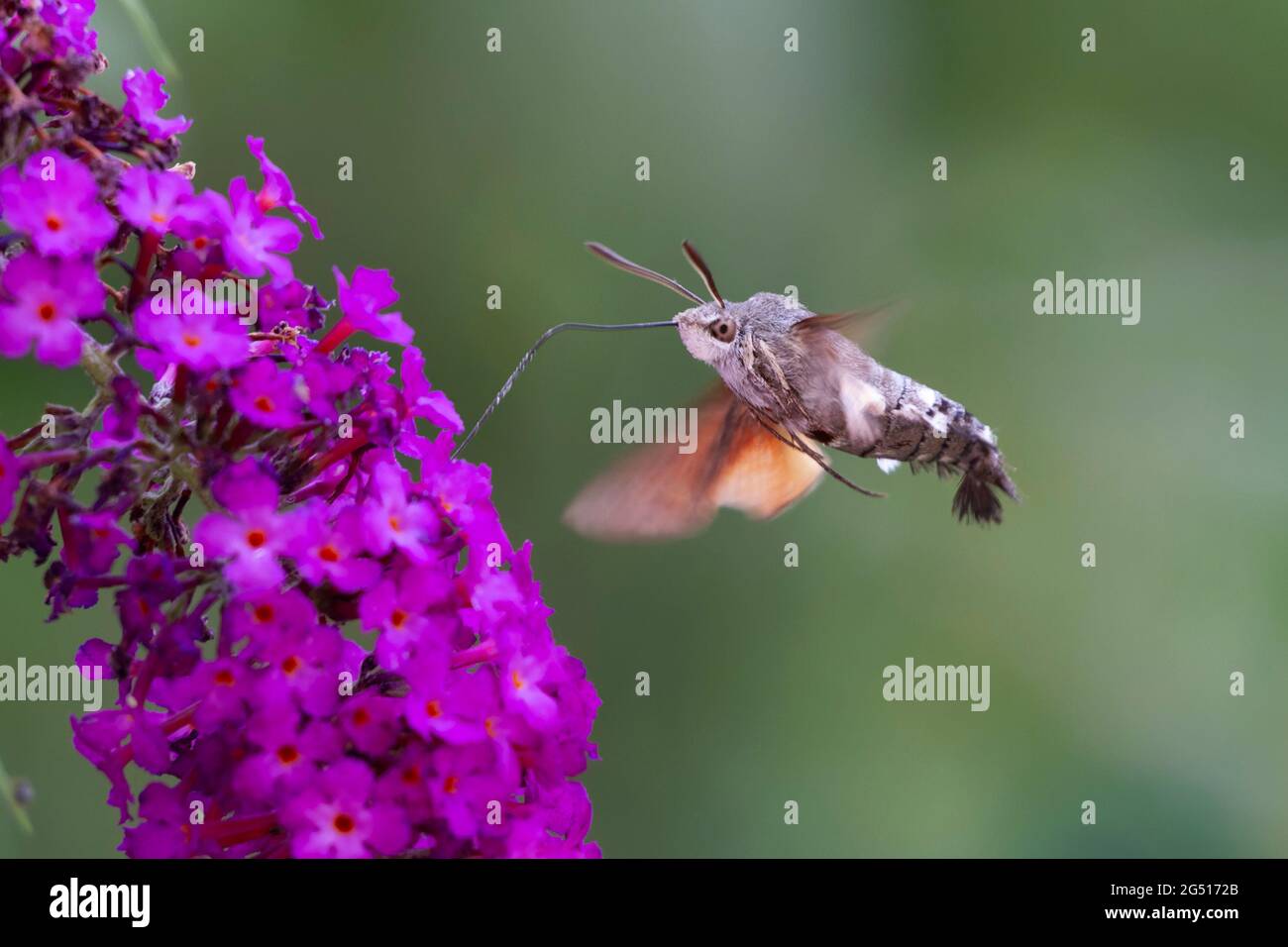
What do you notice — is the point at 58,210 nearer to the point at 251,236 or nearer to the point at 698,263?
the point at 251,236

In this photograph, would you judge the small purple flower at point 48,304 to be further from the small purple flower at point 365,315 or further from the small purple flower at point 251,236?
the small purple flower at point 365,315

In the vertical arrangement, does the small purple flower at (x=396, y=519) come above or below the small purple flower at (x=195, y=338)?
below

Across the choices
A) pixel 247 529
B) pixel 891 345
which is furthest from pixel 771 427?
pixel 891 345

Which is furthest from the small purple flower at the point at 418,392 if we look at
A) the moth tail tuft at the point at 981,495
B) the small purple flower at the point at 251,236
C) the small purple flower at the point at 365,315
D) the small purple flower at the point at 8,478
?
the moth tail tuft at the point at 981,495

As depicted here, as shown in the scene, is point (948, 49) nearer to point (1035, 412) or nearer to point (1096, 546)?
point (1035, 412)

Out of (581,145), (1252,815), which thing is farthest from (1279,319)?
(581,145)

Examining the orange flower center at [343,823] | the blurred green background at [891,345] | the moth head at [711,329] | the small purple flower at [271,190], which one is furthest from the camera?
the blurred green background at [891,345]

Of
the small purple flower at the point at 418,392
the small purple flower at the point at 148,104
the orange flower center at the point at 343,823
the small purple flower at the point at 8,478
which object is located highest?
the small purple flower at the point at 148,104
